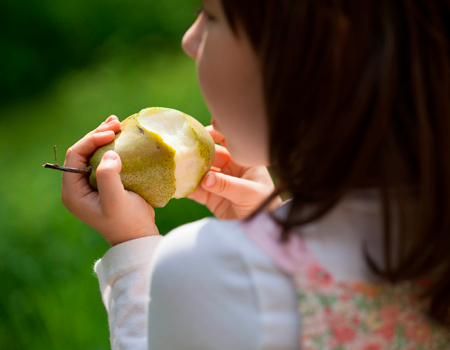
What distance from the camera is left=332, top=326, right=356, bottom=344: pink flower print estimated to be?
406 mm

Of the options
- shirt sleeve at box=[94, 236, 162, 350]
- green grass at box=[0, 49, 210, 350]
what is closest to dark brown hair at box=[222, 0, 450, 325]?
shirt sleeve at box=[94, 236, 162, 350]

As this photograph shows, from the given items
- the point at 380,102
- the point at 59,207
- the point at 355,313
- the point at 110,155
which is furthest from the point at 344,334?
the point at 59,207

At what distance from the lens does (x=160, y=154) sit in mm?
798

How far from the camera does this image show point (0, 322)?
1.22 metres

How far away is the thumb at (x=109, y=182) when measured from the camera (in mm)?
706

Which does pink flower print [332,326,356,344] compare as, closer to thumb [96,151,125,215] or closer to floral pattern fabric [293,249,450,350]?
floral pattern fabric [293,249,450,350]

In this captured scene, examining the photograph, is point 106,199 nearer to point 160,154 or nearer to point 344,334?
point 160,154

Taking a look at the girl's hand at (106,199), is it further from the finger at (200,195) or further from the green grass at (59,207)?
the green grass at (59,207)

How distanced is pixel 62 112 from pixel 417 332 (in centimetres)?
186

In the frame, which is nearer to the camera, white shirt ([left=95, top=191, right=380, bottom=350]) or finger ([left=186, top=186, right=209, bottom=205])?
white shirt ([left=95, top=191, right=380, bottom=350])

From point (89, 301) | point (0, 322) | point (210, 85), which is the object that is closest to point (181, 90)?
point (89, 301)

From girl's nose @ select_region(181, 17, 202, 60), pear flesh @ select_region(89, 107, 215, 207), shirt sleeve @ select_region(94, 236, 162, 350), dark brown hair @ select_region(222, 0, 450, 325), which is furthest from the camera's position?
pear flesh @ select_region(89, 107, 215, 207)

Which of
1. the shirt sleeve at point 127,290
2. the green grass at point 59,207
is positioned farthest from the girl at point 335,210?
the green grass at point 59,207

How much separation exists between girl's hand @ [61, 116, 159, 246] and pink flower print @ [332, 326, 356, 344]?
417mm
